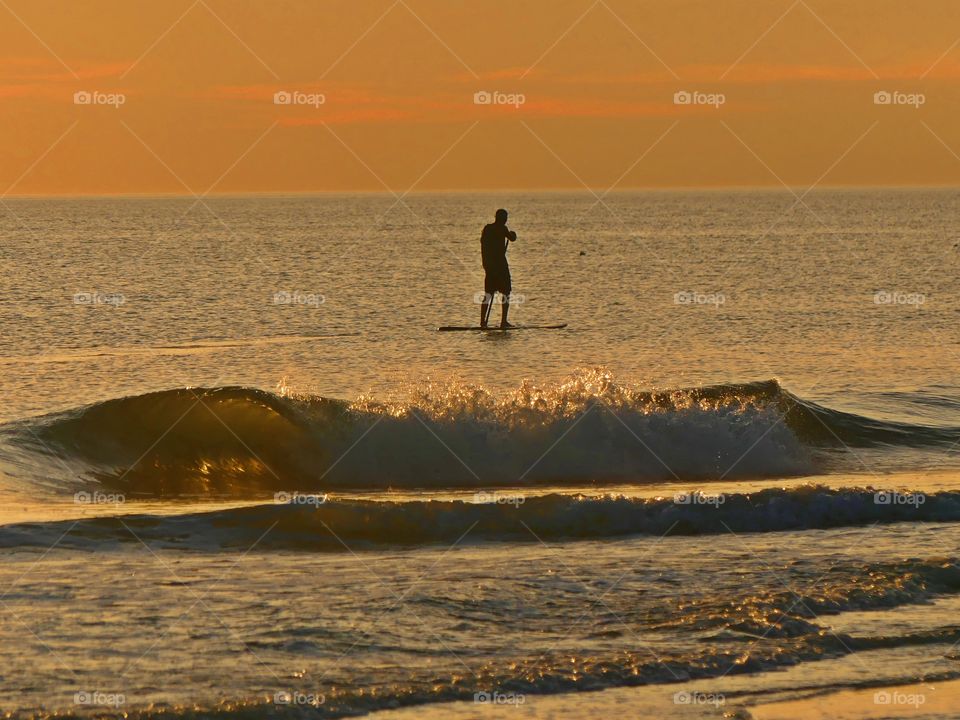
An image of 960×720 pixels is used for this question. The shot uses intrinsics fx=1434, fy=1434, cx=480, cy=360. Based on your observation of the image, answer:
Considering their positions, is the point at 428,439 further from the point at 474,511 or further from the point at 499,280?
the point at 499,280

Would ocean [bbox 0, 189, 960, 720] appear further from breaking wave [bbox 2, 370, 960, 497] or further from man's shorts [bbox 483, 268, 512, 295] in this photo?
man's shorts [bbox 483, 268, 512, 295]

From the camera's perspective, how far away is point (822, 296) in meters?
47.9

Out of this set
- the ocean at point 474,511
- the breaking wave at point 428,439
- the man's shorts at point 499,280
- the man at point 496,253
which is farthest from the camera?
the man's shorts at point 499,280

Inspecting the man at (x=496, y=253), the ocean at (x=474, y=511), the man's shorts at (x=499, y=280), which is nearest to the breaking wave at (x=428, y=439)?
the ocean at (x=474, y=511)

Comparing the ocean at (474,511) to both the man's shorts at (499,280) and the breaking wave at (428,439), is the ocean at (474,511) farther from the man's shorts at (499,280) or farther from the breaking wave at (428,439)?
the man's shorts at (499,280)

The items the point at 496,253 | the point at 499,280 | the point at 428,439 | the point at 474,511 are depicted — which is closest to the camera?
the point at 474,511

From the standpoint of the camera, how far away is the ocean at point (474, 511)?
9938 millimetres

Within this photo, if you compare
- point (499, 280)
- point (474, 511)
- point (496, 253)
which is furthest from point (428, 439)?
point (499, 280)

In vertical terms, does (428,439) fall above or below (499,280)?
below

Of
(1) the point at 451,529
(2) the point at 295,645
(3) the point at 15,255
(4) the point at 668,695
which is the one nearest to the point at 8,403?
(1) the point at 451,529

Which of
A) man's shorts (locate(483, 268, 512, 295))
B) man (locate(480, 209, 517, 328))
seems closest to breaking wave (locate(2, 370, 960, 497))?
man (locate(480, 209, 517, 328))

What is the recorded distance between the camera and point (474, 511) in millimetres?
15383

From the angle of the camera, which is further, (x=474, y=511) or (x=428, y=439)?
(x=428, y=439)

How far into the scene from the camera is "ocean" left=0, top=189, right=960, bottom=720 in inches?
391
